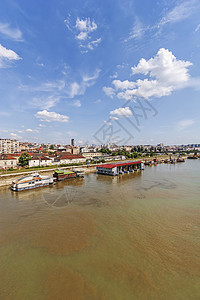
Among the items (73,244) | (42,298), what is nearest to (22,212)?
(73,244)

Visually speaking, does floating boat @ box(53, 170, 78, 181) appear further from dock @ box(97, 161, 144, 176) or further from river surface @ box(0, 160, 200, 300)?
river surface @ box(0, 160, 200, 300)

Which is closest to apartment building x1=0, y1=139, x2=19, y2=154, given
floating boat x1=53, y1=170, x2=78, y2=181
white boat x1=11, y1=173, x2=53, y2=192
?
floating boat x1=53, y1=170, x2=78, y2=181

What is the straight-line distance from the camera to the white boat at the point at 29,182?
2049 centimetres

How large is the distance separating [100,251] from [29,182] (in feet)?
57.9

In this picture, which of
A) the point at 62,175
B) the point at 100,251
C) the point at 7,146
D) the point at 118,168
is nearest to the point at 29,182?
the point at 62,175

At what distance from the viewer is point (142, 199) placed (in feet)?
54.9

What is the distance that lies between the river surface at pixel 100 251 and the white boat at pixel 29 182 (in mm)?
5332

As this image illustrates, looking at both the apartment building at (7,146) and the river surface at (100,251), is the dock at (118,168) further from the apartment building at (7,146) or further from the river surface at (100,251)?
the apartment building at (7,146)

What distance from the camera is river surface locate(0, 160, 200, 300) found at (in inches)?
239

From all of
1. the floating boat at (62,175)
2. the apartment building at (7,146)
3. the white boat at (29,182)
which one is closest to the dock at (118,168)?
the floating boat at (62,175)

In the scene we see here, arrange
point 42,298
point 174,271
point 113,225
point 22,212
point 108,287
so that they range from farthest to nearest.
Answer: point 22,212 → point 113,225 → point 174,271 → point 108,287 → point 42,298

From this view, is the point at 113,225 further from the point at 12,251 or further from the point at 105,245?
the point at 12,251

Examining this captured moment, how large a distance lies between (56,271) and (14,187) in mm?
17500

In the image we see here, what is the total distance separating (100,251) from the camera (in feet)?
27.2
